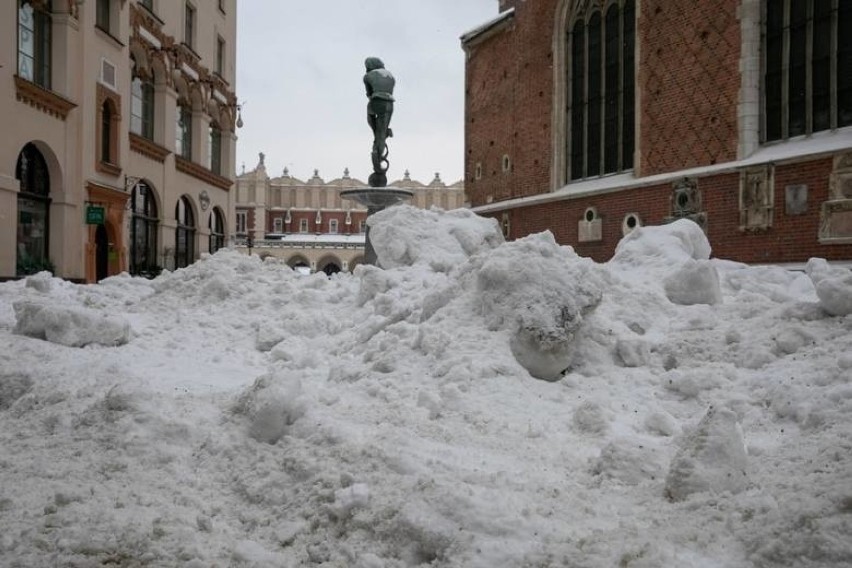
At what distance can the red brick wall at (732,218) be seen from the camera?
33.5ft

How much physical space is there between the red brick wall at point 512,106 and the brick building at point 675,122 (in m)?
0.05

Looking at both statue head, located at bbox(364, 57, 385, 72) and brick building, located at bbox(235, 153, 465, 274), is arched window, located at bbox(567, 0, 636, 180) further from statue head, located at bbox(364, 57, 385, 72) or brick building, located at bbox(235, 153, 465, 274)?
brick building, located at bbox(235, 153, 465, 274)

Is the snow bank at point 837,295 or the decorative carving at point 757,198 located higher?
the decorative carving at point 757,198

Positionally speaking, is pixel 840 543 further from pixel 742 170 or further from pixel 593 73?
pixel 593 73

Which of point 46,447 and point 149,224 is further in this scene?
point 149,224

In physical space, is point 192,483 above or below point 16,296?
below

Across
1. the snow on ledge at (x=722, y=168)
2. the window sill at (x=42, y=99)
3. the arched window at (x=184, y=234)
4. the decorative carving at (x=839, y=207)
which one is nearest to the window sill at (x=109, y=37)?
the window sill at (x=42, y=99)

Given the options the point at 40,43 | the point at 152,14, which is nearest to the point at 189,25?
the point at 152,14

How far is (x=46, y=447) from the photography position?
3275 mm

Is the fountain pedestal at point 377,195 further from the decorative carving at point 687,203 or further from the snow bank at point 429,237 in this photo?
the decorative carving at point 687,203

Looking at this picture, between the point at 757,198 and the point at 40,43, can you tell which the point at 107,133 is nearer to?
the point at 40,43

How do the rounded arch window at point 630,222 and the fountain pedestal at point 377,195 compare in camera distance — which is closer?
the fountain pedestal at point 377,195

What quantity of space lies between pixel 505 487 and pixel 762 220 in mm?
10184

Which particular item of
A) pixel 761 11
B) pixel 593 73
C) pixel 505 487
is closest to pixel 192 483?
pixel 505 487
